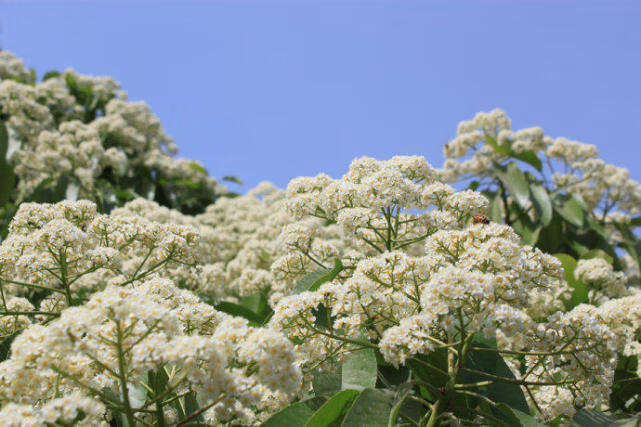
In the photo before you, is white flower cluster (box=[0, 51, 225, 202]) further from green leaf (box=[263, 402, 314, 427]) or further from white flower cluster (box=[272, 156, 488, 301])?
green leaf (box=[263, 402, 314, 427])

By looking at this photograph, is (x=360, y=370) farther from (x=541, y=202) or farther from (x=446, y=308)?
(x=541, y=202)

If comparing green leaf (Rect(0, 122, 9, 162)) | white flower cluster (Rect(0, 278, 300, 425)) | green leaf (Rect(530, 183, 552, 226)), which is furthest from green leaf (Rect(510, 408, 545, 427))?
green leaf (Rect(0, 122, 9, 162))

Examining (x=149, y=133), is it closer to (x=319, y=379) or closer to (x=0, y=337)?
(x=0, y=337)

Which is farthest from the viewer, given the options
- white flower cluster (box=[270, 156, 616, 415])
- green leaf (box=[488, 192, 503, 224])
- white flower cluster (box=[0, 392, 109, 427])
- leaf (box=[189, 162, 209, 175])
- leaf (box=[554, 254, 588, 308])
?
leaf (box=[189, 162, 209, 175])

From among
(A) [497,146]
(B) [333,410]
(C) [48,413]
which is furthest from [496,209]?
(C) [48,413]

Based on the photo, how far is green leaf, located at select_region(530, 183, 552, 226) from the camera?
5.21 meters

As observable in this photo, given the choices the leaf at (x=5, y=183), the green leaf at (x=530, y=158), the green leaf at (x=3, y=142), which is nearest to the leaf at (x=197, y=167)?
the green leaf at (x=3, y=142)

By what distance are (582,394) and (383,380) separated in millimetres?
770

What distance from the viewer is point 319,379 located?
1.97 meters

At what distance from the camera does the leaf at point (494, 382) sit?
198cm

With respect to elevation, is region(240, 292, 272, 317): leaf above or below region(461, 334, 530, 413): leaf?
above

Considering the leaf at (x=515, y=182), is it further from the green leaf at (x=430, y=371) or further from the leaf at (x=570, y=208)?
the green leaf at (x=430, y=371)

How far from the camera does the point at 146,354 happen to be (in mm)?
1388

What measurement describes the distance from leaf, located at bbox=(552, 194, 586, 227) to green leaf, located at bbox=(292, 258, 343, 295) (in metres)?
3.88
